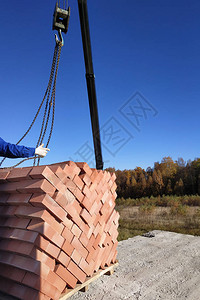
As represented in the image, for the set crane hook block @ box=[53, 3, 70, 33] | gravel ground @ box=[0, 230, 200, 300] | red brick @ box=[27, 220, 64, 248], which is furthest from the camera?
crane hook block @ box=[53, 3, 70, 33]

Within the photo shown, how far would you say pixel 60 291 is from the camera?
2320mm

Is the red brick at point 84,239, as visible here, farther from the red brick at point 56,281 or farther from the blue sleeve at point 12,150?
the blue sleeve at point 12,150

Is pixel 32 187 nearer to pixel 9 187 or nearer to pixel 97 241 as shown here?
pixel 9 187

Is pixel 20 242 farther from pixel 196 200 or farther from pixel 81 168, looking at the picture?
pixel 196 200

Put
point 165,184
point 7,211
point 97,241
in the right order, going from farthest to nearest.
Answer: point 165,184 → point 97,241 → point 7,211

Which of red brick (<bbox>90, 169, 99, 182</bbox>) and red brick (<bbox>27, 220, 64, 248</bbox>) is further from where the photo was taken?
red brick (<bbox>90, 169, 99, 182</bbox>)

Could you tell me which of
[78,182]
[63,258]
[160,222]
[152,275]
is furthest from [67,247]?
[160,222]

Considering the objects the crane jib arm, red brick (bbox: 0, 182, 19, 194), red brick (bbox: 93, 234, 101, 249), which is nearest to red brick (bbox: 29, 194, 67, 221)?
red brick (bbox: 0, 182, 19, 194)

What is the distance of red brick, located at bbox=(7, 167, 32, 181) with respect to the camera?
2314 millimetres

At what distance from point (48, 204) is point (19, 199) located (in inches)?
16.0

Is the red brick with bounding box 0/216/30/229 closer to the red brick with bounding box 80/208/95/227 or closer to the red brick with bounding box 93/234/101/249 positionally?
the red brick with bounding box 80/208/95/227

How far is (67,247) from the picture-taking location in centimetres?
236

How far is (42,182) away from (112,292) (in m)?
2.17

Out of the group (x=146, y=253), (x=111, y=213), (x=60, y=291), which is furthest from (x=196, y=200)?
(x=60, y=291)
